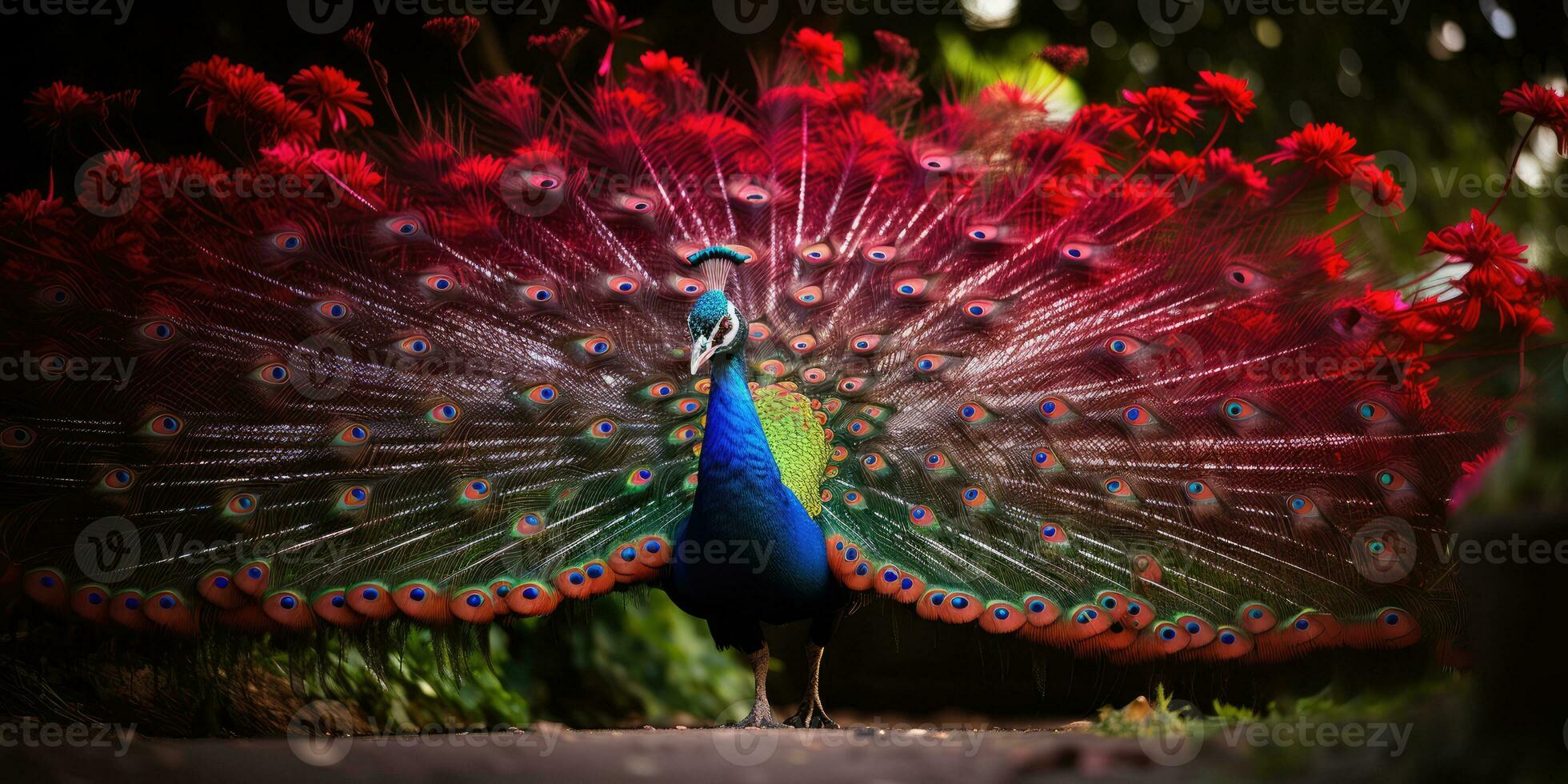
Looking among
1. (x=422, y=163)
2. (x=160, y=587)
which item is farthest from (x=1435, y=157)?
(x=160, y=587)

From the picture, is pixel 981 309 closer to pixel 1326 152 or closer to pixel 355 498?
pixel 1326 152

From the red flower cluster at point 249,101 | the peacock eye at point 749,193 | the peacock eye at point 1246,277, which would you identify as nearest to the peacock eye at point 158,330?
the red flower cluster at point 249,101

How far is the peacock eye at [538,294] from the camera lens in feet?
11.4

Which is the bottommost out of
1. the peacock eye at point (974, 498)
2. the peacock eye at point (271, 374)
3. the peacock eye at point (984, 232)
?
the peacock eye at point (974, 498)

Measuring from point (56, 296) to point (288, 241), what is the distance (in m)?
0.70

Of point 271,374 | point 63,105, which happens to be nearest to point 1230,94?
point 271,374

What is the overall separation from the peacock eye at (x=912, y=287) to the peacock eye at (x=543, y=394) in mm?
1153

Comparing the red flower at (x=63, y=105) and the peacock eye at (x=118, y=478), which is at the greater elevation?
the red flower at (x=63, y=105)

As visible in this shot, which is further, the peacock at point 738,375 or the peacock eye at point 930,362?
the peacock eye at point 930,362

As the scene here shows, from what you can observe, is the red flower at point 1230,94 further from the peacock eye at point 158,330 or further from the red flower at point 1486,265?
the peacock eye at point 158,330

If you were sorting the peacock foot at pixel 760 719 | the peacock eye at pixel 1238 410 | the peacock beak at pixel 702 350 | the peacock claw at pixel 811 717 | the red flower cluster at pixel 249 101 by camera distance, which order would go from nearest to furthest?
the peacock beak at pixel 702 350 < the red flower cluster at pixel 249 101 < the peacock eye at pixel 1238 410 < the peacock foot at pixel 760 719 < the peacock claw at pixel 811 717

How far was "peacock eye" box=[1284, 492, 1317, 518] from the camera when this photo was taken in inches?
129

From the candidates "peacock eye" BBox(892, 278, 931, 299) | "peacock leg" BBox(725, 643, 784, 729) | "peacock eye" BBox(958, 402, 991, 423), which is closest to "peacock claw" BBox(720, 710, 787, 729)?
"peacock leg" BBox(725, 643, 784, 729)

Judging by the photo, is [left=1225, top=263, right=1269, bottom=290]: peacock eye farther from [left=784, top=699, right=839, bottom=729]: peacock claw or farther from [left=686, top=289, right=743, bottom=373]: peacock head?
[left=784, top=699, right=839, bottom=729]: peacock claw
